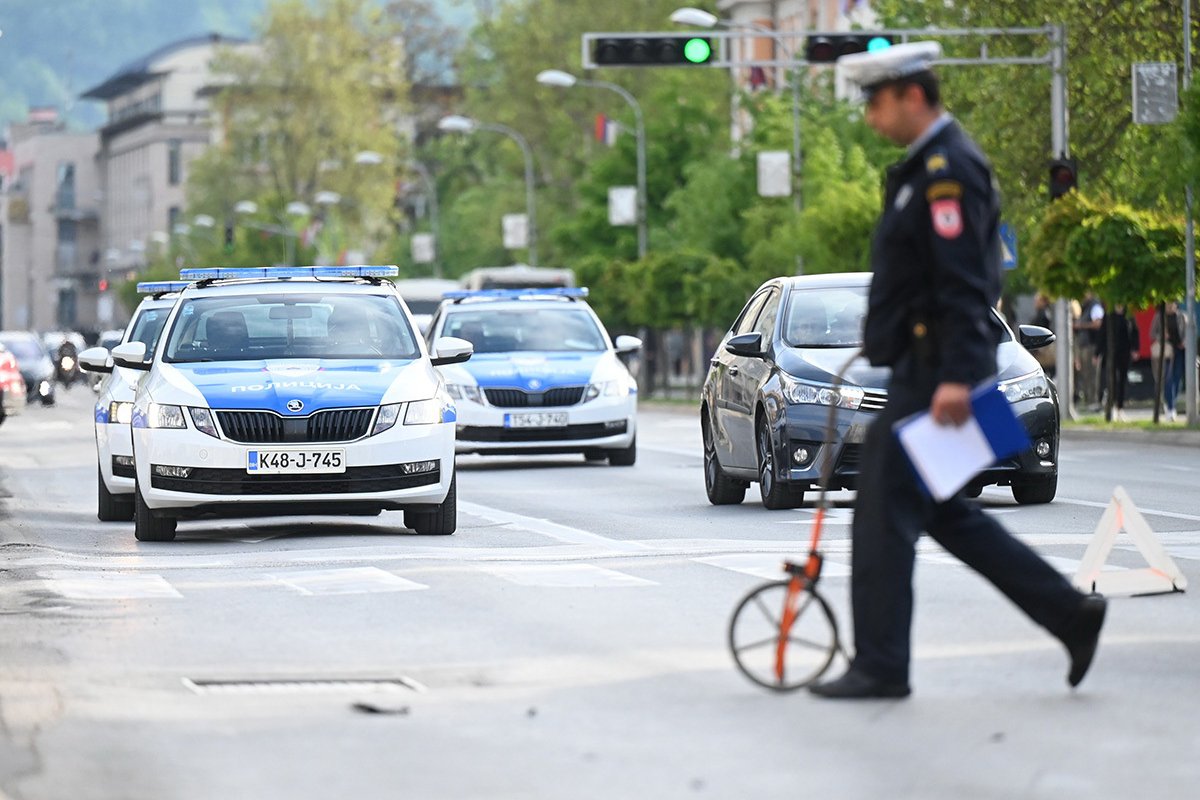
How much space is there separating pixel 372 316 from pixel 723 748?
1033cm

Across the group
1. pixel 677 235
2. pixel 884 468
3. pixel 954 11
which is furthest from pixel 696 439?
pixel 677 235

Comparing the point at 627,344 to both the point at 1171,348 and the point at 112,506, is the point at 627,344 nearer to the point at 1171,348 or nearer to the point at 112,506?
the point at 112,506

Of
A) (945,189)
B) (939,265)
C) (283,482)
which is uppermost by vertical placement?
(945,189)

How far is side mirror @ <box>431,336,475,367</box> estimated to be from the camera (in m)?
18.0

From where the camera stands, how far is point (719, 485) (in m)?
19.9

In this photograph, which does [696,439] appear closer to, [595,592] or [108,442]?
[108,442]

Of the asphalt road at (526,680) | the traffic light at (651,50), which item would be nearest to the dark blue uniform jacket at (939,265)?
the asphalt road at (526,680)

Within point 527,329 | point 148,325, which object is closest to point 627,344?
point 527,329

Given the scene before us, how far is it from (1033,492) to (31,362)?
48439 mm

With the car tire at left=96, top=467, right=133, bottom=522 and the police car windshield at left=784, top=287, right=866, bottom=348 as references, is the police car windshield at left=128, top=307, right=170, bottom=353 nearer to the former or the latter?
the car tire at left=96, top=467, right=133, bottom=522

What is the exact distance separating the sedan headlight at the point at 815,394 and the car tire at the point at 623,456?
29.5 ft

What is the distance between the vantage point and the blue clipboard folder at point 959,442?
836 centimetres

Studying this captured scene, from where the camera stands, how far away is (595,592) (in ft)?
41.8

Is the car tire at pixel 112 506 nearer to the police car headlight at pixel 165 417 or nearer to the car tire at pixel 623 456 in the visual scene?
the police car headlight at pixel 165 417
